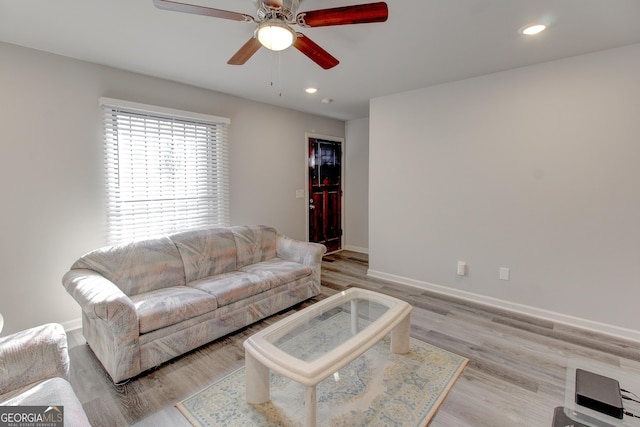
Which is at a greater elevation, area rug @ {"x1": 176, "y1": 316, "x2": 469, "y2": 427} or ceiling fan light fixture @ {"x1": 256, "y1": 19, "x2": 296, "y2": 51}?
ceiling fan light fixture @ {"x1": 256, "y1": 19, "x2": 296, "y2": 51}

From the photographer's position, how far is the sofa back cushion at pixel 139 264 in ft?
8.23

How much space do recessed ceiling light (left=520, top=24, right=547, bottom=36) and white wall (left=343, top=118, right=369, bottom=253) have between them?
10.8 feet

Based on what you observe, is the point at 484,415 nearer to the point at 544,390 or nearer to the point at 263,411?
the point at 544,390

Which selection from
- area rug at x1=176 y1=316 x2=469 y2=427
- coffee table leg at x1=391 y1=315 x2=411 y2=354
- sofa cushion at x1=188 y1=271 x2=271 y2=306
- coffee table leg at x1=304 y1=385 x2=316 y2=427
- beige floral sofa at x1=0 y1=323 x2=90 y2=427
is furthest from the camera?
sofa cushion at x1=188 y1=271 x2=271 y2=306

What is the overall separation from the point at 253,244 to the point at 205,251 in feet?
1.99

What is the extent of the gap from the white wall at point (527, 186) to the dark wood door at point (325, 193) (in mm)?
1438

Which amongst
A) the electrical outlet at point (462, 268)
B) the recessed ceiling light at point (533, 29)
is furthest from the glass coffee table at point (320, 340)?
the recessed ceiling light at point (533, 29)

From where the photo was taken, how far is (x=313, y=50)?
6.38 ft

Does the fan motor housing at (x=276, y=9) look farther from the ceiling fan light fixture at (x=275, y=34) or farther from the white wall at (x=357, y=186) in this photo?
the white wall at (x=357, y=186)

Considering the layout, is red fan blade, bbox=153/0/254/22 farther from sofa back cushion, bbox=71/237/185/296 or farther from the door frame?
the door frame

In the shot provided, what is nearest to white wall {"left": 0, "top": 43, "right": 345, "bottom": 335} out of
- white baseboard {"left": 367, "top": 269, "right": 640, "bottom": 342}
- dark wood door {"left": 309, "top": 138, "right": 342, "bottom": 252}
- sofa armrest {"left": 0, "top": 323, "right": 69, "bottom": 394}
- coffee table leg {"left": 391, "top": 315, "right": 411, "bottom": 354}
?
sofa armrest {"left": 0, "top": 323, "right": 69, "bottom": 394}

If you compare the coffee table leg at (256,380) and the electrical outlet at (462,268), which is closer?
the coffee table leg at (256,380)

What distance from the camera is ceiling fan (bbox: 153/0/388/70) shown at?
4.95 ft

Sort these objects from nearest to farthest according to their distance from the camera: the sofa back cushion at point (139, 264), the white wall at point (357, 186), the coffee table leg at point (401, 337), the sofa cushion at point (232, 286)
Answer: the coffee table leg at point (401, 337) < the sofa back cushion at point (139, 264) < the sofa cushion at point (232, 286) < the white wall at point (357, 186)
